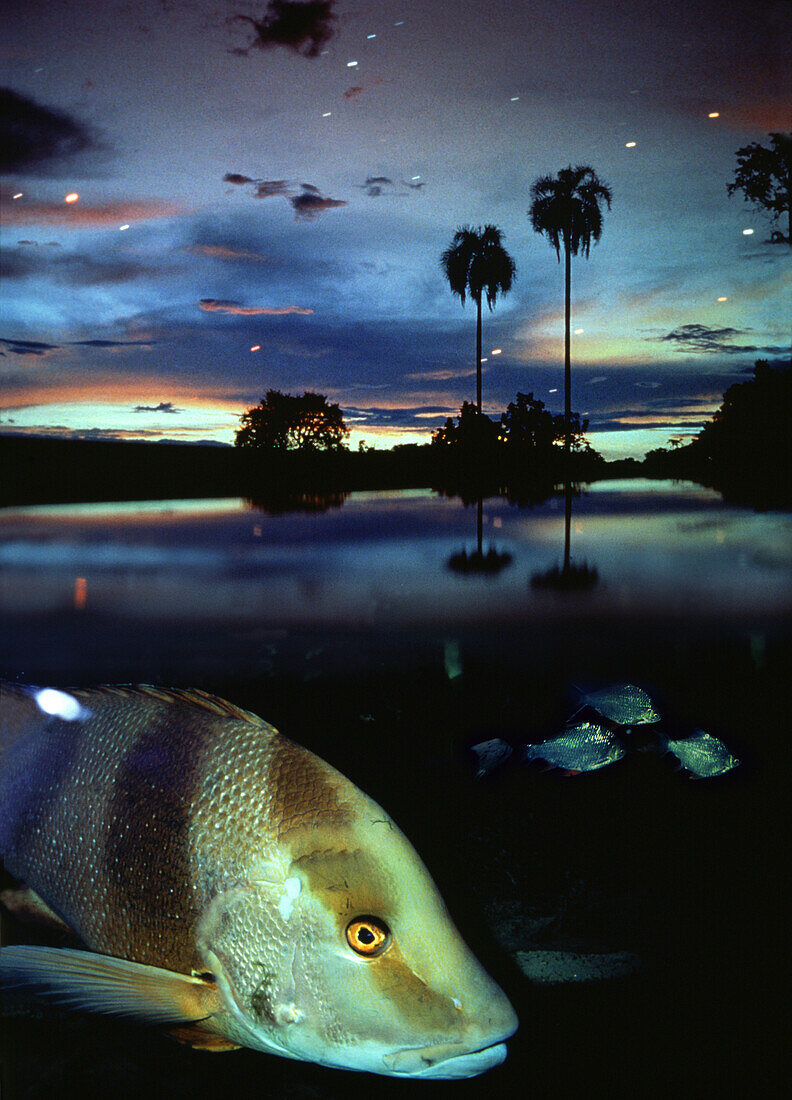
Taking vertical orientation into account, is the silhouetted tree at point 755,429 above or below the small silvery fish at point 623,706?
above

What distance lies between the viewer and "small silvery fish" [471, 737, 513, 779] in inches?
140

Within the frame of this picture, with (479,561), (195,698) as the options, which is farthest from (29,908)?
(479,561)

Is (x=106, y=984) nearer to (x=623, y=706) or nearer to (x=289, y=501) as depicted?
(x=623, y=706)

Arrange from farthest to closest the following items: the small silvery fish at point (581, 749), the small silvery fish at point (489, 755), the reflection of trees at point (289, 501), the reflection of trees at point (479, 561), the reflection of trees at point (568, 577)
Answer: the reflection of trees at point (289, 501), the reflection of trees at point (479, 561), the reflection of trees at point (568, 577), the small silvery fish at point (489, 755), the small silvery fish at point (581, 749)

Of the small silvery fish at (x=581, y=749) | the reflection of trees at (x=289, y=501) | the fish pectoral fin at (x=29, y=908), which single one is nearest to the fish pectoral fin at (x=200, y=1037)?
the fish pectoral fin at (x=29, y=908)

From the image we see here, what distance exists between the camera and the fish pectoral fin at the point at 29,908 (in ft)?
4.87

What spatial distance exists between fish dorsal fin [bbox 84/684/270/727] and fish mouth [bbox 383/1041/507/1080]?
0.62 m

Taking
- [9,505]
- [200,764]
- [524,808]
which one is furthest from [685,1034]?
[9,505]

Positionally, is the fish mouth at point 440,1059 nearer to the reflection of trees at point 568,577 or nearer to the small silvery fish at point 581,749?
the small silvery fish at point 581,749

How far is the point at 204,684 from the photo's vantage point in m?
4.97

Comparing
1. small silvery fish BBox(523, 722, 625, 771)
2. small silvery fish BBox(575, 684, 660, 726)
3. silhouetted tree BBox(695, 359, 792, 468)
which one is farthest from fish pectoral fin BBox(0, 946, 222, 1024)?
silhouetted tree BBox(695, 359, 792, 468)

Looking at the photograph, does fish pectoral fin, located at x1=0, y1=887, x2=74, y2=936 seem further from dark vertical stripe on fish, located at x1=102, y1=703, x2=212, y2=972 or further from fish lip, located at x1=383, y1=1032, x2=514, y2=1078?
fish lip, located at x1=383, y1=1032, x2=514, y2=1078

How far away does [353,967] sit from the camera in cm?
103

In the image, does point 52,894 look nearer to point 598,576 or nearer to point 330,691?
point 330,691
